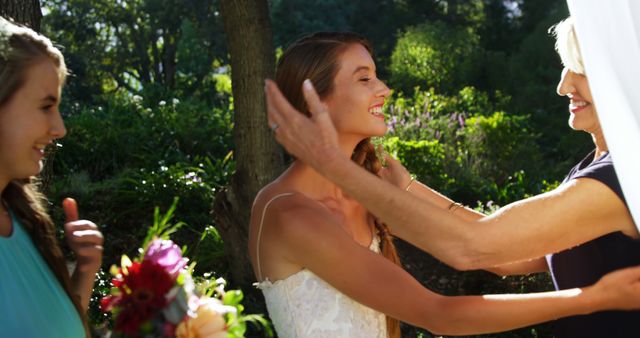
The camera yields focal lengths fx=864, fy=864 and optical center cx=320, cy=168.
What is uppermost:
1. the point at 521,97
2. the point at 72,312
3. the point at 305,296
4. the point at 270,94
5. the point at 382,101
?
the point at 270,94

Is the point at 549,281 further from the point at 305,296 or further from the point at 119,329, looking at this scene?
the point at 119,329

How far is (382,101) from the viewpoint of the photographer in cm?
292

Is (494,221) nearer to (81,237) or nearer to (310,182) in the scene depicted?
(310,182)

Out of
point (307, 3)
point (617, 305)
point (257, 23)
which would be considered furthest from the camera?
point (307, 3)

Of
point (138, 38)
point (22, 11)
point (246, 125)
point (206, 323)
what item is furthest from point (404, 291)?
point (138, 38)

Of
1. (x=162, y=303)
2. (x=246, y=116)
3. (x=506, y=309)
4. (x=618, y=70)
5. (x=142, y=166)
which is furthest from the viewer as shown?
(x=142, y=166)

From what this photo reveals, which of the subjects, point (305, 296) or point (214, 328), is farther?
point (305, 296)

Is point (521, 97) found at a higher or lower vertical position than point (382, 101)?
lower

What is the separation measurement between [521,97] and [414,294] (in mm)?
16453

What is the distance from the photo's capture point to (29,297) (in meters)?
2.13

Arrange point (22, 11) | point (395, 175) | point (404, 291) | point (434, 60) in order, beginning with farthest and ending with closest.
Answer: point (434, 60) → point (22, 11) → point (395, 175) → point (404, 291)

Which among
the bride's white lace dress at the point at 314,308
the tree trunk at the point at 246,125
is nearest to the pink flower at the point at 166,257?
the bride's white lace dress at the point at 314,308

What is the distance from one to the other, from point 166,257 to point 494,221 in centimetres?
88

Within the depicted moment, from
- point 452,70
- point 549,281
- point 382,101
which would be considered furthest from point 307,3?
point 382,101
